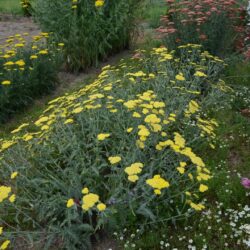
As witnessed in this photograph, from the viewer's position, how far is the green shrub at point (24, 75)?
207 inches

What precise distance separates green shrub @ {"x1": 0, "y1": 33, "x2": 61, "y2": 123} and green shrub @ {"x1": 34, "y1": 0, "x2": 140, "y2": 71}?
0.32m

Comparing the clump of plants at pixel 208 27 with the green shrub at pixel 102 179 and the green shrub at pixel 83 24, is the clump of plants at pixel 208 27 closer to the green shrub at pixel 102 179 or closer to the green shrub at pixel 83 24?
the green shrub at pixel 83 24

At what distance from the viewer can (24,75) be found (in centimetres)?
563

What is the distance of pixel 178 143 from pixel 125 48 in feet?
15.7

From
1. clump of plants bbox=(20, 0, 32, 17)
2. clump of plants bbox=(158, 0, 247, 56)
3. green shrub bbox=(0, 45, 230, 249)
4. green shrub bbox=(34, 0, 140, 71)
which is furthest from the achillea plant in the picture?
green shrub bbox=(0, 45, 230, 249)

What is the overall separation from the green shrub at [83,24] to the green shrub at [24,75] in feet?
1.04

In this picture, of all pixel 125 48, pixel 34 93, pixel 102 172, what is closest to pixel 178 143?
pixel 102 172

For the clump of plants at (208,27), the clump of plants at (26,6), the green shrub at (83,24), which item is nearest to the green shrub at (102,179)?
the clump of plants at (208,27)

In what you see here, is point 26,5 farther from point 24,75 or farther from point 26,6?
point 24,75

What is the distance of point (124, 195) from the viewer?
9.30 feet

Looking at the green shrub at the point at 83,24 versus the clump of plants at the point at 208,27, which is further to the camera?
the green shrub at the point at 83,24

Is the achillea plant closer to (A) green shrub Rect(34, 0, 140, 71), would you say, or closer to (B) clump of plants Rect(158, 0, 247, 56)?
(A) green shrub Rect(34, 0, 140, 71)

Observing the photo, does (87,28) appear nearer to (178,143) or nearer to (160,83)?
(160,83)

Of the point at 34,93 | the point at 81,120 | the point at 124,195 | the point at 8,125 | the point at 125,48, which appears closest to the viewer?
the point at 124,195
